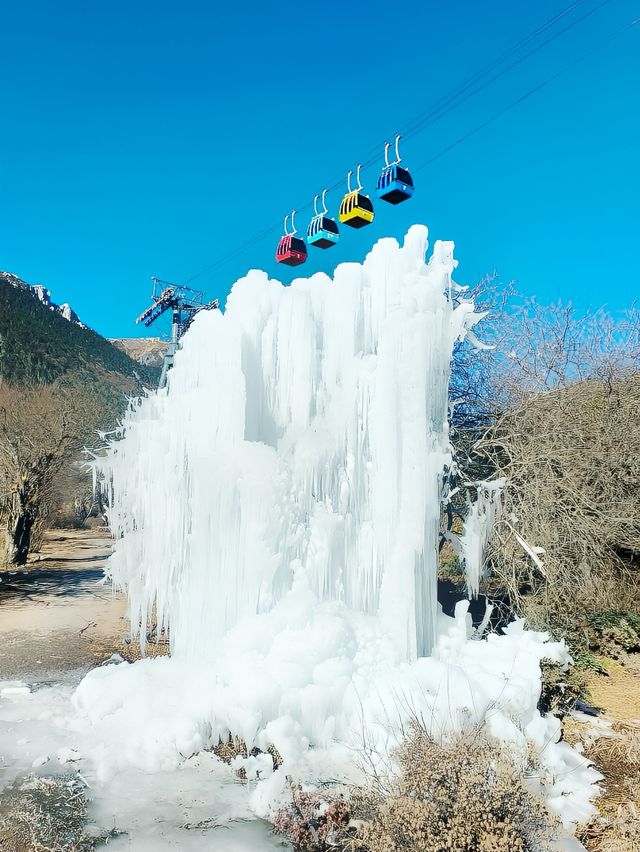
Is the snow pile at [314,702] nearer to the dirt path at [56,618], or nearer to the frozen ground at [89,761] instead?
the frozen ground at [89,761]

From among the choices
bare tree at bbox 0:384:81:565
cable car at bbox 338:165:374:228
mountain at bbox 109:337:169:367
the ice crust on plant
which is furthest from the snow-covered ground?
mountain at bbox 109:337:169:367

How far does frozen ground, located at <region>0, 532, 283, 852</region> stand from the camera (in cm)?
455

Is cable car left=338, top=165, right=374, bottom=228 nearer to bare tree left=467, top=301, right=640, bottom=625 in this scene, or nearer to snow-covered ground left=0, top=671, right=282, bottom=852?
bare tree left=467, top=301, right=640, bottom=625

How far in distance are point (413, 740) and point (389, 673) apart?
1861 millimetres

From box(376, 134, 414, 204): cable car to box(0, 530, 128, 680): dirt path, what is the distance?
6.50 metres

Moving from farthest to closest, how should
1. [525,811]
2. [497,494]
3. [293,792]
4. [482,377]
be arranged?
1. [482,377]
2. [497,494]
3. [293,792]
4. [525,811]

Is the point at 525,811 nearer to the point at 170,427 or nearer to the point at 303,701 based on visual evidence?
the point at 303,701

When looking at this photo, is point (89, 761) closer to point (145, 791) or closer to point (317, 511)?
point (145, 791)

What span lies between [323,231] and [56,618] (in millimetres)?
8943

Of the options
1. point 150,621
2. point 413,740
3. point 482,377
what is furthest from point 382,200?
point 150,621

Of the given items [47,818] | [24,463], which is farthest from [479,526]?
[24,463]

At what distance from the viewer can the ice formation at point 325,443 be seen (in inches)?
254

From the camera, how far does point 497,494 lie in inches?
317

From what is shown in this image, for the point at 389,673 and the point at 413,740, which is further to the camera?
the point at 389,673
